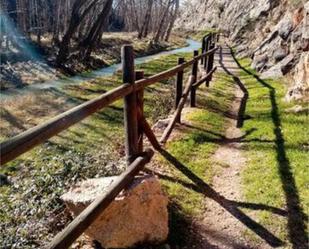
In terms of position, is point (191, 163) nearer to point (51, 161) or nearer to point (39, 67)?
point (51, 161)

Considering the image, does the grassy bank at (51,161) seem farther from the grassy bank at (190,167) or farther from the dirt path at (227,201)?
the dirt path at (227,201)

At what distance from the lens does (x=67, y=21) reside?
38750 millimetres

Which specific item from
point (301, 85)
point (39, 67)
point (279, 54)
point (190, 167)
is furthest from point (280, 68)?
point (39, 67)

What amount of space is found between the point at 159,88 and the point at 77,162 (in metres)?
10.5

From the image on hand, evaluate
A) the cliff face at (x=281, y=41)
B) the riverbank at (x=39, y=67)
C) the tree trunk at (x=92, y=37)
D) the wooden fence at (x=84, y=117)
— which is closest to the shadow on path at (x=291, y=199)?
the wooden fence at (x=84, y=117)

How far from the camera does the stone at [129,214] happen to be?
15.0 feet

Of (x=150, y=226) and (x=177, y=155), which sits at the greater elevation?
(x=150, y=226)

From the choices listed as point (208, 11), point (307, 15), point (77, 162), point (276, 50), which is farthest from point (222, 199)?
point (208, 11)

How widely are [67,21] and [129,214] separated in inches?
1439

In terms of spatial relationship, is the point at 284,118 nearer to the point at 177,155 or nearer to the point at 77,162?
the point at 177,155

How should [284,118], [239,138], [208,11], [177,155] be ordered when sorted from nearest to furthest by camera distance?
[177,155] → [239,138] → [284,118] → [208,11]

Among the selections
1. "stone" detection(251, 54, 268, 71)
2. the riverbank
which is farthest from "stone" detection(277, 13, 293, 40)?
the riverbank

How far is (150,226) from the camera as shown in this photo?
4730mm

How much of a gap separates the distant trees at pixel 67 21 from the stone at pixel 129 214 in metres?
20.7
